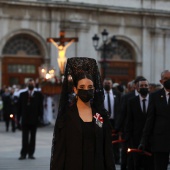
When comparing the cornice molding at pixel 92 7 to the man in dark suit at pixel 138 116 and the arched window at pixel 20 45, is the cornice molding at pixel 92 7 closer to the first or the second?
the arched window at pixel 20 45

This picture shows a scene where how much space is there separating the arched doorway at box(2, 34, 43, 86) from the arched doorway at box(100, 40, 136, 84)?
16.8 ft

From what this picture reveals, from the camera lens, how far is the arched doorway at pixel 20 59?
111 ft

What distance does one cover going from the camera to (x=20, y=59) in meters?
34.1

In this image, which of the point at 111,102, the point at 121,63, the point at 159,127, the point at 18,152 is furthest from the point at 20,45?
the point at 159,127

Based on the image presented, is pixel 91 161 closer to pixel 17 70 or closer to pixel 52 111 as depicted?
pixel 52 111

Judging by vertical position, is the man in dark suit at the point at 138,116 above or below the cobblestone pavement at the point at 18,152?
above

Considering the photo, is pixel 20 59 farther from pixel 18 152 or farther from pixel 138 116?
pixel 138 116

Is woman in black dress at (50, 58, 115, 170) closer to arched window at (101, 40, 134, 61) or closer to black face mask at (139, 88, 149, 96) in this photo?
black face mask at (139, 88, 149, 96)

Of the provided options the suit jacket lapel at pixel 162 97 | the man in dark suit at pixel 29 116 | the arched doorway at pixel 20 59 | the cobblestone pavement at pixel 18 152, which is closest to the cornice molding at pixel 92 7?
the arched doorway at pixel 20 59

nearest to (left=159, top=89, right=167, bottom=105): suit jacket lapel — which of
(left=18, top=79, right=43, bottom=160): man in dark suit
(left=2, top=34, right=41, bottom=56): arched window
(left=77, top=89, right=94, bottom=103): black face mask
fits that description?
(left=77, top=89, right=94, bottom=103): black face mask

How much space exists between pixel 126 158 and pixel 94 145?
572cm

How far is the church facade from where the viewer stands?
3378 centimetres

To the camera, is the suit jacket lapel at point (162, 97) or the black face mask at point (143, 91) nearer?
the suit jacket lapel at point (162, 97)

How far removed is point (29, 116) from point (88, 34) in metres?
22.0
